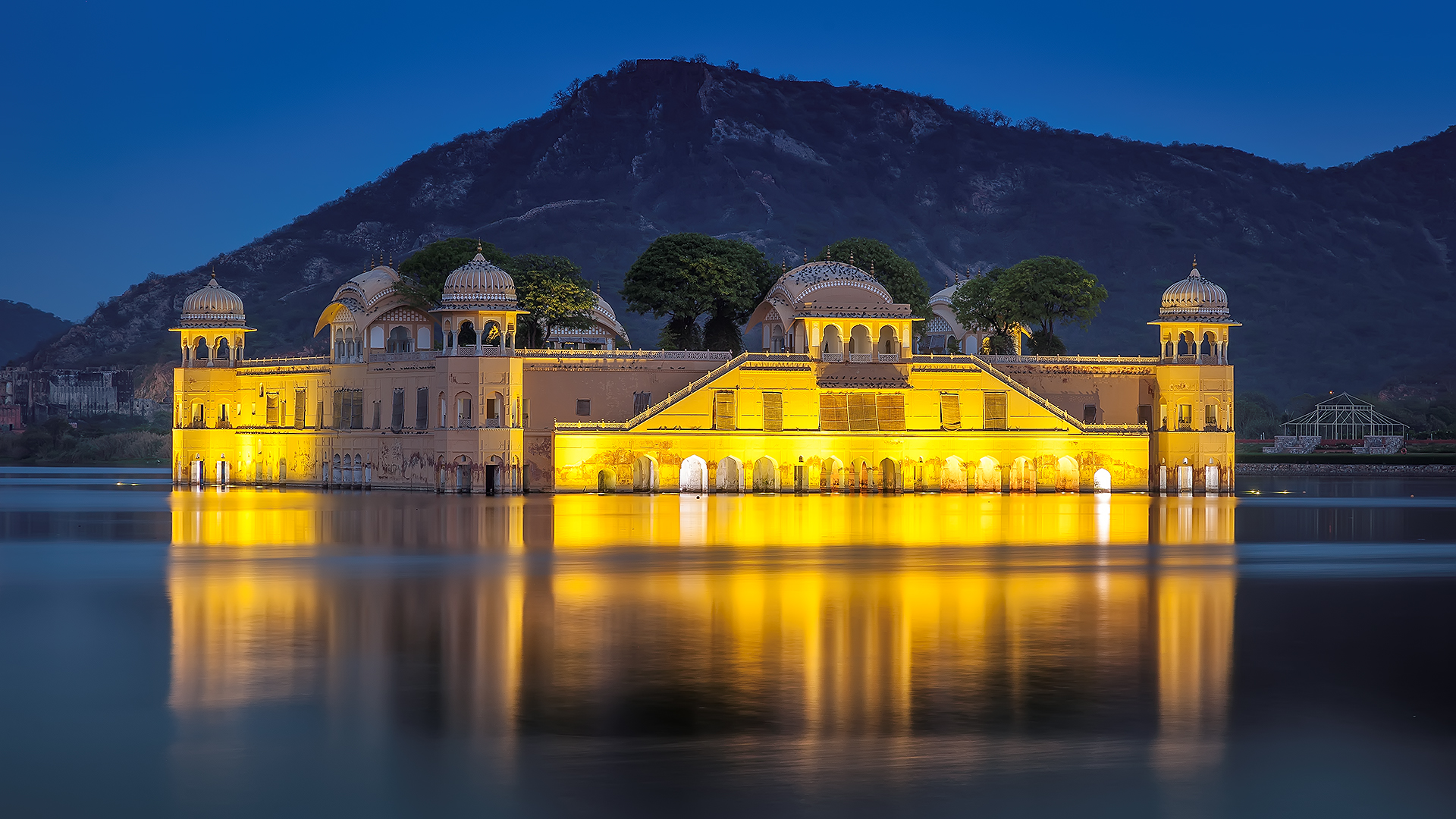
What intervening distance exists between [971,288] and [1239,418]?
2408 inches

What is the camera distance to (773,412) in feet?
217

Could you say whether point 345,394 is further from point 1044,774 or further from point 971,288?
point 1044,774

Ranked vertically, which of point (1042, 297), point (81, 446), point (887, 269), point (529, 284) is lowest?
point (81, 446)

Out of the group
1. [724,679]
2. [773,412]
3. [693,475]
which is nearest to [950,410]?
[773,412]

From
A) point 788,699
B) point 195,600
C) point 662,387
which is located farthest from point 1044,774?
point 662,387


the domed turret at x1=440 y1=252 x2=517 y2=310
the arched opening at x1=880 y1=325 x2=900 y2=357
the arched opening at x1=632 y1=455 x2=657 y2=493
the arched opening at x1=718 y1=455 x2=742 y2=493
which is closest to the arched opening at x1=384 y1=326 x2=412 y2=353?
the domed turret at x1=440 y1=252 x2=517 y2=310

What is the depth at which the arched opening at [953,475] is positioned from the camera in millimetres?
67750

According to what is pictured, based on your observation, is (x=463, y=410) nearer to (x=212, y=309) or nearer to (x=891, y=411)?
(x=891, y=411)

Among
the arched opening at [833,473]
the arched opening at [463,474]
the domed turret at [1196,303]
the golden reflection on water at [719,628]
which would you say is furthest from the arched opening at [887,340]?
the golden reflection on water at [719,628]

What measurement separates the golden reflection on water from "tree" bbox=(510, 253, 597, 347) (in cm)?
3368

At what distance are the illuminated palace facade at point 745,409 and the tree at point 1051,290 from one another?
16.0ft

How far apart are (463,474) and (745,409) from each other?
1071 centimetres

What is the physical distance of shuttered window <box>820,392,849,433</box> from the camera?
6662 centimetres

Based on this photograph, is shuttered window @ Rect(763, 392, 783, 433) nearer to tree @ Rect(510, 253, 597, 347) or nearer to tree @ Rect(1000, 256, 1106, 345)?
tree @ Rect(510, 253, 597, 347)
